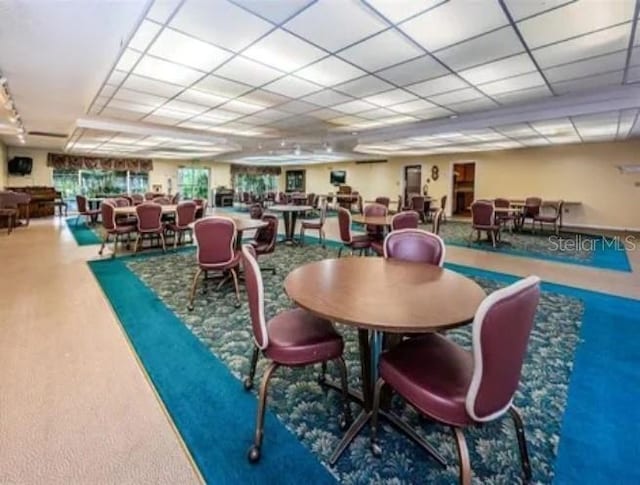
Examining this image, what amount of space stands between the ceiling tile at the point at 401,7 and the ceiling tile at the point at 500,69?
1.70m

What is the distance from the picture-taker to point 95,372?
236 centimetres

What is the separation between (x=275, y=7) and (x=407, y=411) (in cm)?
319

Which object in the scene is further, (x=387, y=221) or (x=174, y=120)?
(x=174, y=120)

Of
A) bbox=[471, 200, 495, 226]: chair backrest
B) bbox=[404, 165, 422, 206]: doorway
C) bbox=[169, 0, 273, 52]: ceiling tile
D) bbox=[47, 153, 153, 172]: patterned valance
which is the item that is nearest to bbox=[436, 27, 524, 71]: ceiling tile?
bbox=[169, 0, 273, 52]: ceiling tile

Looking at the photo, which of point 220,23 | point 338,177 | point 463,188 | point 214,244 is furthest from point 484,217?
point 338,177

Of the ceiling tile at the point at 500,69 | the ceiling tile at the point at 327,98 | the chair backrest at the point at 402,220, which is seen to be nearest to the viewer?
the ceiling tile at the point at 500,69

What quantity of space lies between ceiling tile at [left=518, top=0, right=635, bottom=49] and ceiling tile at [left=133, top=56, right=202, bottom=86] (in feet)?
12.3

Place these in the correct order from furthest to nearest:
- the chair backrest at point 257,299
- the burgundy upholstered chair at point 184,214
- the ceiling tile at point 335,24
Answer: the burgundy upholstered chair at point 184,214 < the ceiling tile at point 335,24 < the chair backrest at point 257,299

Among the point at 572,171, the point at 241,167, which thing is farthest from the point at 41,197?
the point at 572,171

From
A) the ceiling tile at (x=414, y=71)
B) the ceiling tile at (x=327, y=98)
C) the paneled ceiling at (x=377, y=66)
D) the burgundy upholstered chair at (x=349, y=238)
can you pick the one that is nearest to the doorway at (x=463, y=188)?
the paneled ceiling at (x=377, y=66)

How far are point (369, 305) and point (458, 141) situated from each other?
30.7ft

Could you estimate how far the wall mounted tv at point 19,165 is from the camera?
12555mm

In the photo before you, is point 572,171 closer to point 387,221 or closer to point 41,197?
point 387,221

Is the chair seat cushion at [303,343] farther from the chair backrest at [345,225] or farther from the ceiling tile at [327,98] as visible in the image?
the ceiling tile at [327,98]
